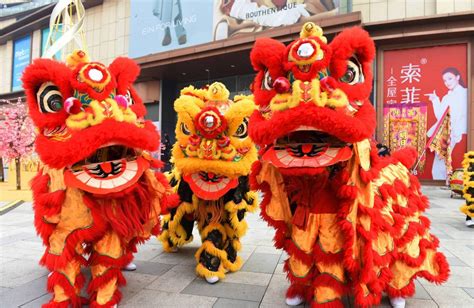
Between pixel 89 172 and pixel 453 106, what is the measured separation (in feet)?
38.7

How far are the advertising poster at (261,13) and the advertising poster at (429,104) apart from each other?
2.78 metres

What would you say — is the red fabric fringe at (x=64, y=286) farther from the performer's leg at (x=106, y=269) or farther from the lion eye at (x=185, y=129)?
the lion eye at (x=185, y=129)

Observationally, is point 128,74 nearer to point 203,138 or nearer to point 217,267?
point 203,138

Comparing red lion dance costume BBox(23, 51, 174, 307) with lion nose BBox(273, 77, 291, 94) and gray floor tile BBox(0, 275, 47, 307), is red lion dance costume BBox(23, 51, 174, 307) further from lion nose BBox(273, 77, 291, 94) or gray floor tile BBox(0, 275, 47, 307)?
lion nose BBox(273, 77, 291, 94)

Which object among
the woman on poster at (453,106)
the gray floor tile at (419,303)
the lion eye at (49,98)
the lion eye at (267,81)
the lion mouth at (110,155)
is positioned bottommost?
the gray floor tile at (419,303)

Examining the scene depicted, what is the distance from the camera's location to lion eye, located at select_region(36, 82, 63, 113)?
230 centimetres

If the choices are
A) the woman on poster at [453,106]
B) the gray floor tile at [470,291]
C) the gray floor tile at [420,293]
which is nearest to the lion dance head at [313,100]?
the gray floor tile at [420,293]

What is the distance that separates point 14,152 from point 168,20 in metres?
8.27

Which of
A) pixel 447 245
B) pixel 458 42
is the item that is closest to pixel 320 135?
pixel 447 245

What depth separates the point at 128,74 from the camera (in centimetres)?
259

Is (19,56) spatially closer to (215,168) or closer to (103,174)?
(215,168)

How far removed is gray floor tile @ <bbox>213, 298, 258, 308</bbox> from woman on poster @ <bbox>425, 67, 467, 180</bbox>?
10.5m

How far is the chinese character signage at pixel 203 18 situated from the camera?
38.4ft

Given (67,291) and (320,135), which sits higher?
(320,135)
